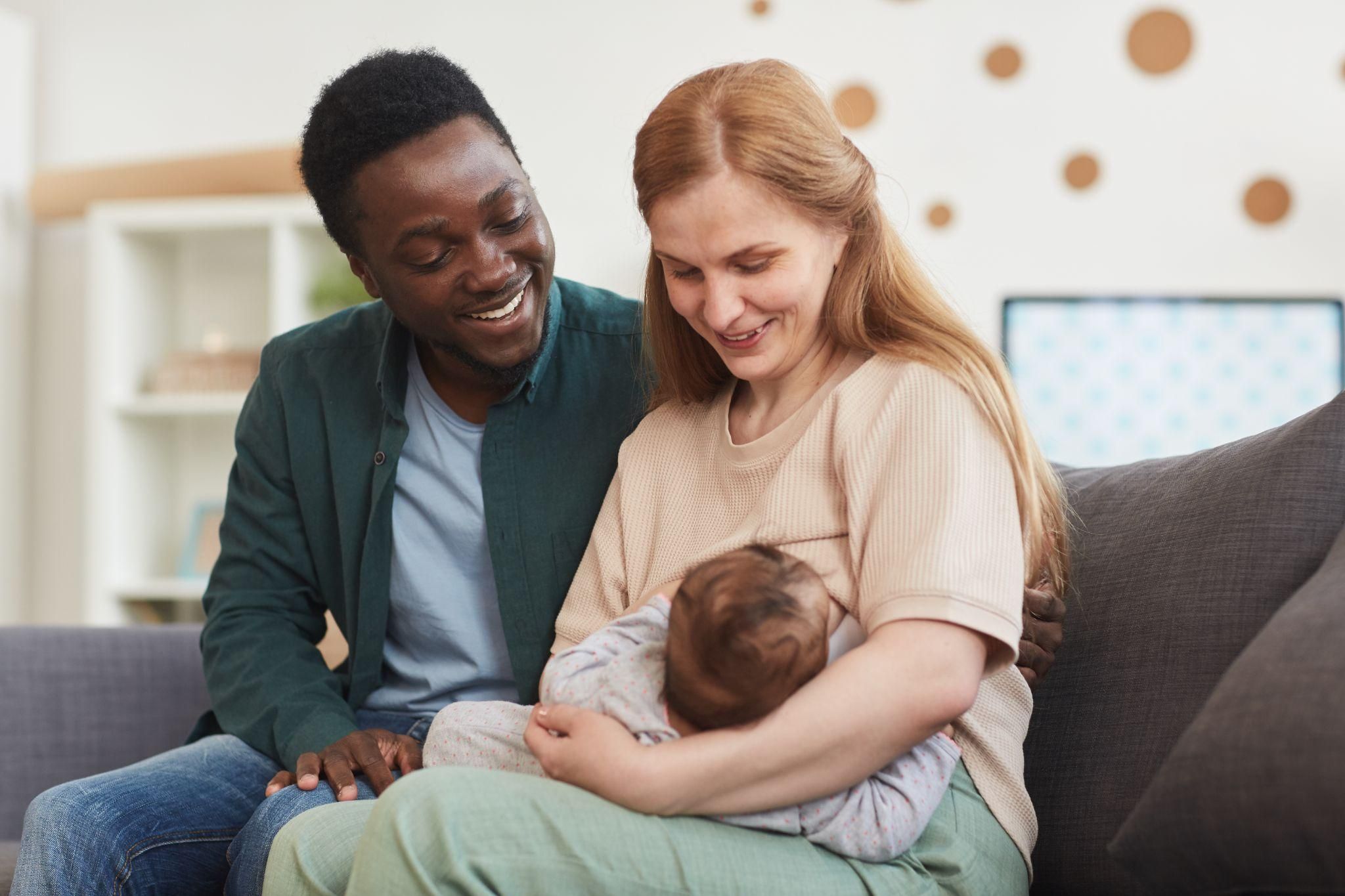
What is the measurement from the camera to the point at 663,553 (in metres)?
1.37

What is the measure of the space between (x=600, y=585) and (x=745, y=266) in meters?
0.42

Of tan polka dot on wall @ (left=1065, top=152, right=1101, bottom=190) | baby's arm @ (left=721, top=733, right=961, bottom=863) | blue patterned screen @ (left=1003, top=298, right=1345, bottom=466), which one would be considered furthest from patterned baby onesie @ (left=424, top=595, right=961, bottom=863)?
tan polka dot on wall @ (left=1065, top=152, right=1101, bottom=190)

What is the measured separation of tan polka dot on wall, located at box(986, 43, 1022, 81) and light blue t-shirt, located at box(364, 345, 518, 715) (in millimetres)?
2244

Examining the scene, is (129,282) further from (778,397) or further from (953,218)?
(778,397)

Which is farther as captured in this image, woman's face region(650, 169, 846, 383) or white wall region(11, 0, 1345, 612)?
white wall region(11, 0, 1345, 612)

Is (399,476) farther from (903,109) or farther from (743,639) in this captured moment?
(903,109)

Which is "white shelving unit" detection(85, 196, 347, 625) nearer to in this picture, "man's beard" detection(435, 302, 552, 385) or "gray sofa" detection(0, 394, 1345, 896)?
"gray sofa" detection(0, 394, 1345, 896)

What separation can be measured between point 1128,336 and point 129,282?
2595mm

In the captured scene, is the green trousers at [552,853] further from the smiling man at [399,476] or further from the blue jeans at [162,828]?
the smiling man at [399,476]

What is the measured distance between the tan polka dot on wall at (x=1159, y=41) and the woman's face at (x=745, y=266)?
7.79 feet

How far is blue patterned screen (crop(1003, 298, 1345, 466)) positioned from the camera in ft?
9.75

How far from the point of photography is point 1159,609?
130 cm

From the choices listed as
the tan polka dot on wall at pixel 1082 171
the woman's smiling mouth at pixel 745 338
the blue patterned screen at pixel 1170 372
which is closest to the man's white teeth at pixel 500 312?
the woman's smiling mouth at pixel 745 338

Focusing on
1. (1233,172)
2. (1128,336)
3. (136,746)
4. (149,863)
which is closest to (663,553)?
(149,863)
